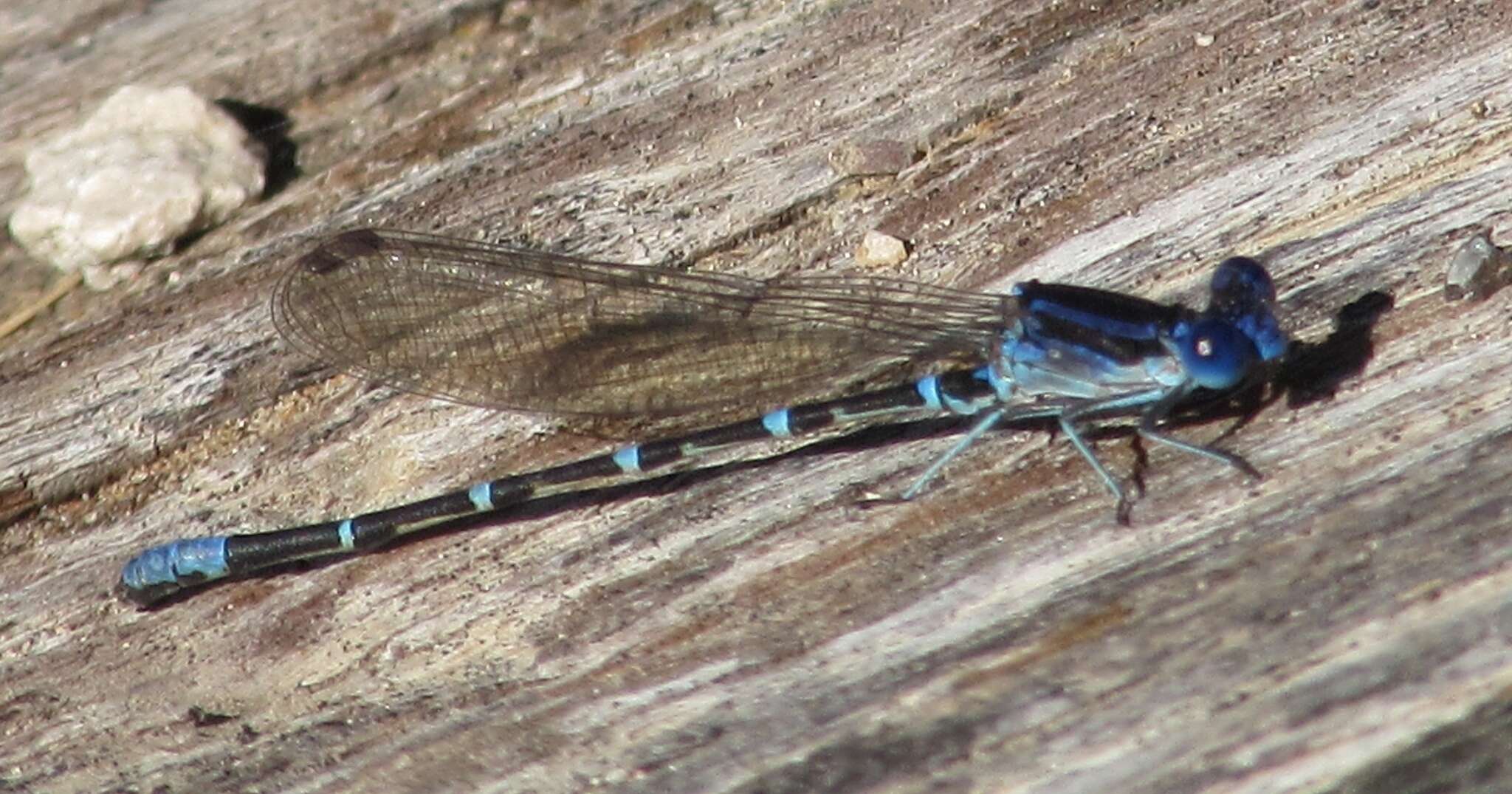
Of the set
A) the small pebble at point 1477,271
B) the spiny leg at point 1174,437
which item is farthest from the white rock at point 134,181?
the small pebble at point 1477,271

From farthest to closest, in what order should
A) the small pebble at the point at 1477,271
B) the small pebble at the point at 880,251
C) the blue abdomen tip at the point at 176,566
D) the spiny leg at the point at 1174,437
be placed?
1. the small pebble at the point at 880,251
2. the blue abdomen tip at the point at 176,566
3. the small pebble at the point at 1477,271
4. the spiny leg at the point at 1174,437

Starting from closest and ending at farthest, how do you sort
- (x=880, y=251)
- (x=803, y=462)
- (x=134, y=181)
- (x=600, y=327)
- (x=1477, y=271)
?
(x=1477, y=271) < (x=803, y=462) < (x=880, y=251) < (x=600, y=327) < (x=134, y=181)

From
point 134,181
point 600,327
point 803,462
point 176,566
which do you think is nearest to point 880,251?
point 803,462

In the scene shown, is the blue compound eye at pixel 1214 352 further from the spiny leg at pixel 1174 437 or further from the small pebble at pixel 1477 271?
the small pebble at pixel 1477 271

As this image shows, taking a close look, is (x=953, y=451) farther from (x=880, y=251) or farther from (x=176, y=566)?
(x=176, y=566)

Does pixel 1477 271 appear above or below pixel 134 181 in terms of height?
below

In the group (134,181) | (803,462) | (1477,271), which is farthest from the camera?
(134,181)

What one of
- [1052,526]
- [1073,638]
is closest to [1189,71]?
[1052,526]
